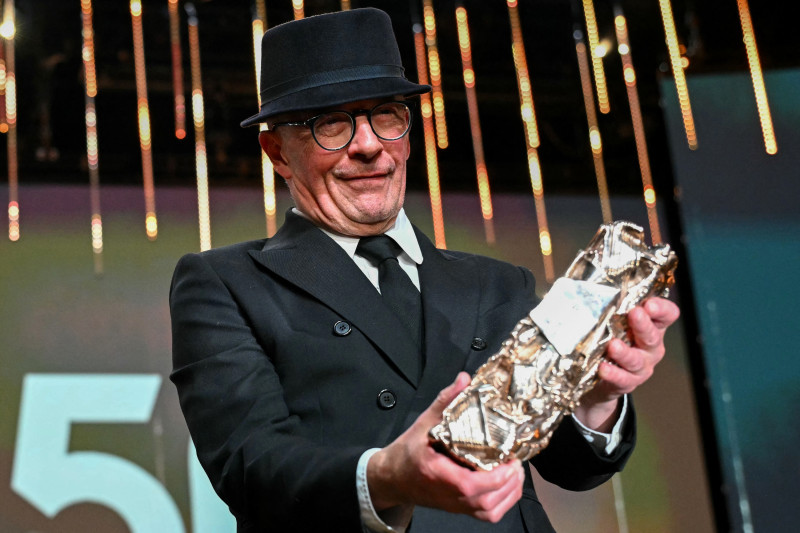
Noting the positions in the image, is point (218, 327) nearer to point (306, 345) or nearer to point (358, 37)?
point (306, 345)

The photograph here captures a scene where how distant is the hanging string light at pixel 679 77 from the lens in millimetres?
4375

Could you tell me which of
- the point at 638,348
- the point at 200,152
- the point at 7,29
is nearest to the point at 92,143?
the point at 200,152

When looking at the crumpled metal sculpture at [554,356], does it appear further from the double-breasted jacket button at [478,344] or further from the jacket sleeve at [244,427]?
the double-breasted jacket button at [478,344]

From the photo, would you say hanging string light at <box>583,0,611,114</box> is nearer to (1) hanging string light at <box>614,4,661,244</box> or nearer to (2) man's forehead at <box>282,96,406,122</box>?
(1) hanging string light at <box>614,4,661,244</box>

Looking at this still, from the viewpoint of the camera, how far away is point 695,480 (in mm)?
4555

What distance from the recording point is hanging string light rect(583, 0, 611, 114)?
14.1 feet

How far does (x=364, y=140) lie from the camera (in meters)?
1.59

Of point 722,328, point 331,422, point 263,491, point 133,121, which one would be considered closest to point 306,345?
point 331,422

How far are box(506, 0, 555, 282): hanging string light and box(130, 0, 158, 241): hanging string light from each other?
1.61 meters

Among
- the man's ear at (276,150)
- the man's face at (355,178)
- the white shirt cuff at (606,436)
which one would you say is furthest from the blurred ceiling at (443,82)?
the white shirt cuff at (606,436)

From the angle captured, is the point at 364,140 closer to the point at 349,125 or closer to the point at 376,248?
the point at 349,125

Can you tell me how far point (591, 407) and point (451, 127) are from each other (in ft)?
10.7

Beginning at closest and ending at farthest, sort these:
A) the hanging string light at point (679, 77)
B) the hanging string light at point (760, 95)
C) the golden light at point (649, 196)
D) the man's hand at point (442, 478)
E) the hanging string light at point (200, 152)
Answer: the man's hand at point (442, 478) < the hanging string light at point (200, 152) < the hanging string light at point (679, 77) < the hanging string light at point (760, 95) < the golden light at point (649, 196)

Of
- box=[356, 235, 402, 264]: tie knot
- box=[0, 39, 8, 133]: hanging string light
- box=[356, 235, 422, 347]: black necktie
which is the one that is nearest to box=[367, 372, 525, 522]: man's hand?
box=[356, 235, 422, 347]: black necktie
